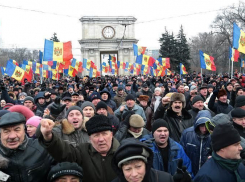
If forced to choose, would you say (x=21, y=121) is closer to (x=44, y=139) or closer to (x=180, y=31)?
(x=44, y=139)

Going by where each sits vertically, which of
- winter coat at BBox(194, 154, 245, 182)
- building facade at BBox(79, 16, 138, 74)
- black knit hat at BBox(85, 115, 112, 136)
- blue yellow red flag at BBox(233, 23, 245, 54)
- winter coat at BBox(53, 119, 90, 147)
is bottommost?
winter coat at BBox(194, 154, 245, 182)

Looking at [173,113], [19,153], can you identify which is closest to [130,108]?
[173,113]

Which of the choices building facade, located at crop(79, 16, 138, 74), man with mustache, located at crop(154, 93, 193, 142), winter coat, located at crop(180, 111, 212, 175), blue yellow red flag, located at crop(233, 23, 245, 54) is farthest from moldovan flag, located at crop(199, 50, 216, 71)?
building facade, located at crop(79, 16, 138, 74)

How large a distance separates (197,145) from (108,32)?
163ft

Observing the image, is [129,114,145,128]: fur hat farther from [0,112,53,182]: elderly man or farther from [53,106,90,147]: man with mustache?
[0,112,53,182]: elderly man

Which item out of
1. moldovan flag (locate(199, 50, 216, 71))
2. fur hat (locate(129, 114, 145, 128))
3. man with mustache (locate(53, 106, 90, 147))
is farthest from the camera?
moldovan flag (locate(199, 50, 216, 71))

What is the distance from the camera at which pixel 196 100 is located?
6301mm

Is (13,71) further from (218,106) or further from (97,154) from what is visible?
(97,154)

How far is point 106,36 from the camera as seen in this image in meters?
52.4

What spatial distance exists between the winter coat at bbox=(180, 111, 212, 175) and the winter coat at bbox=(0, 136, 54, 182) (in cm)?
221

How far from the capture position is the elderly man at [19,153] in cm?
291

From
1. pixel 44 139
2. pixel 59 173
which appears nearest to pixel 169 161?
pixel 59 173

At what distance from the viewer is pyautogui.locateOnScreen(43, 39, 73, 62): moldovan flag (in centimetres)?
1298

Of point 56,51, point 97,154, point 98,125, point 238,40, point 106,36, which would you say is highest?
point 106,36
